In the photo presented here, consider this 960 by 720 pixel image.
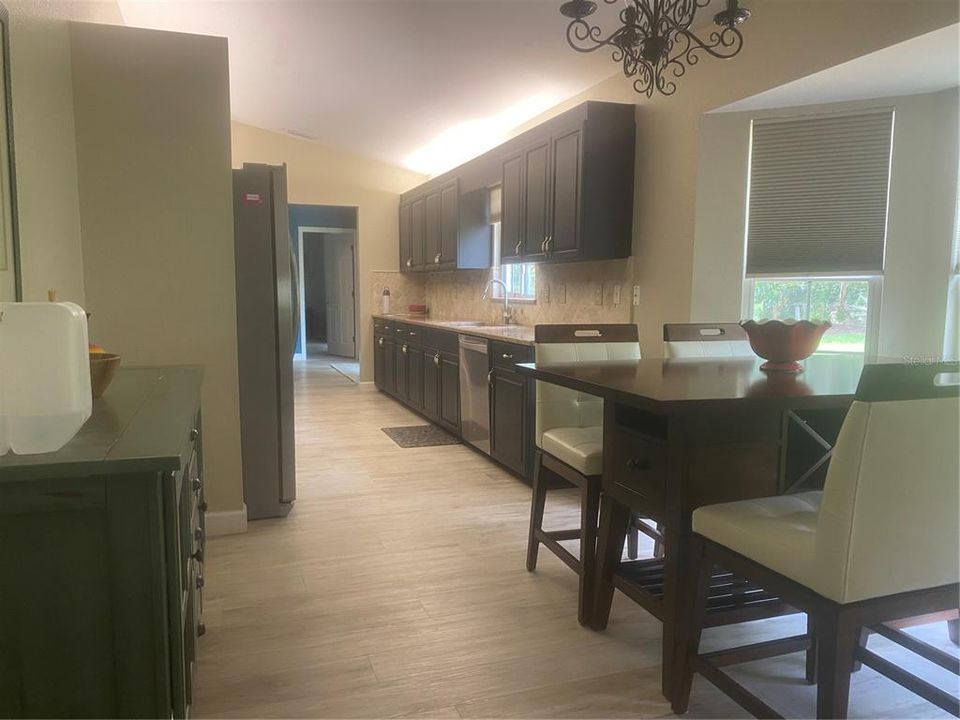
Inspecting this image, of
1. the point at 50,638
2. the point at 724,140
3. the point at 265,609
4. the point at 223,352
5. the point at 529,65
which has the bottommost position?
the point at 265,609

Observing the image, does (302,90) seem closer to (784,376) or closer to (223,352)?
(223,352)

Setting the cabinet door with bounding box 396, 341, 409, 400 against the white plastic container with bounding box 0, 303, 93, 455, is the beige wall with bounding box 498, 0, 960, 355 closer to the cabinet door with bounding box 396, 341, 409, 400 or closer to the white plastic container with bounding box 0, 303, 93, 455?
the white plastic container with bounding box 0, 303, 93, 455

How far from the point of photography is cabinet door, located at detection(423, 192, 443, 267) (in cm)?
631

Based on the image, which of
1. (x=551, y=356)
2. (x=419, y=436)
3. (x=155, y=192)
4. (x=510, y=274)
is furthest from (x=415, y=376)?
(x=551, y=356)

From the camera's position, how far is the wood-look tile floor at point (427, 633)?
1.86 metres

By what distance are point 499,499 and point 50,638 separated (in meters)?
2.68

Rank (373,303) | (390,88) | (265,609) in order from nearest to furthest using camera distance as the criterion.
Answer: (265,609), (390,88), (373,303)

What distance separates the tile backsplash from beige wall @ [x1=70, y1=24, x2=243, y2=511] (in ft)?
7.13

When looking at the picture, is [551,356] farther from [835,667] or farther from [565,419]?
[835,667]

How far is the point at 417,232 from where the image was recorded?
700cm

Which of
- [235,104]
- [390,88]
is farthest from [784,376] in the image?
[235,104]

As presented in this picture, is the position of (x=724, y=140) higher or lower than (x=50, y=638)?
higher

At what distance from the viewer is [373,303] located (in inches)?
306

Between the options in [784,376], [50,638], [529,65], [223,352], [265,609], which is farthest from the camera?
[529,65]
